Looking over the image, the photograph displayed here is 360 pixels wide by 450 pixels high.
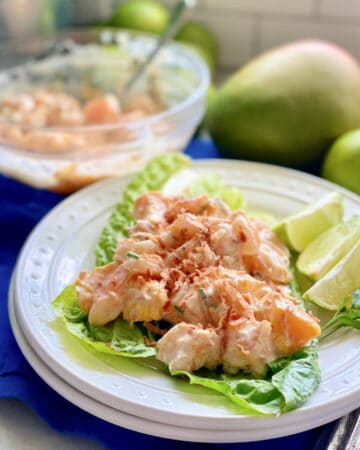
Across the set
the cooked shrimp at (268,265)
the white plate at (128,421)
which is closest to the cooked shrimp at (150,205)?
the cooked shrimp at (268,265)

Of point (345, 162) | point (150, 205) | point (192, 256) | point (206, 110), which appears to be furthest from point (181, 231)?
point (206, 110)

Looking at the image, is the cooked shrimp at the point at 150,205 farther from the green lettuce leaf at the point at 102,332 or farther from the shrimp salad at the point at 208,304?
the green lettuce leaf at the point at 102,332

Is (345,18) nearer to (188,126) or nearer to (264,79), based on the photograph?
(264,79)

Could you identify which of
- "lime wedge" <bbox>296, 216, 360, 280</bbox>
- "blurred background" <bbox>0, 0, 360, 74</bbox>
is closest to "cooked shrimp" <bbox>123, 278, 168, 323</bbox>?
"lime wedge" <bbox>296, 216, 360, 280</bbox>

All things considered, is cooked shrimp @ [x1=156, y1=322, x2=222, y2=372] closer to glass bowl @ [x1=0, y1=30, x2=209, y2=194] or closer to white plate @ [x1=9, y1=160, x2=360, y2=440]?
white plate @ [x1=9, y1=160, x2=360, y2=440]

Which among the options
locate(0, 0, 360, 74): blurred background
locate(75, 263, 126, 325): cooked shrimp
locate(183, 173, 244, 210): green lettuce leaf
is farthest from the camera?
locate(0, 0, 360, 74): blurred background

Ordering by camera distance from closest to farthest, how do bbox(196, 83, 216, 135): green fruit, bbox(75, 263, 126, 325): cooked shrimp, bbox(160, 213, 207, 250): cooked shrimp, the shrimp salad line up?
the shrimp salad, bbox(75, 263, 126, 325): cooked shrimp, bbox(160, 213, 207, 250): cooked shrimp, bbox(196, 83, 216, 135): green fruit

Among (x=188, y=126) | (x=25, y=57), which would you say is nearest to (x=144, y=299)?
(x=188, y=126)
